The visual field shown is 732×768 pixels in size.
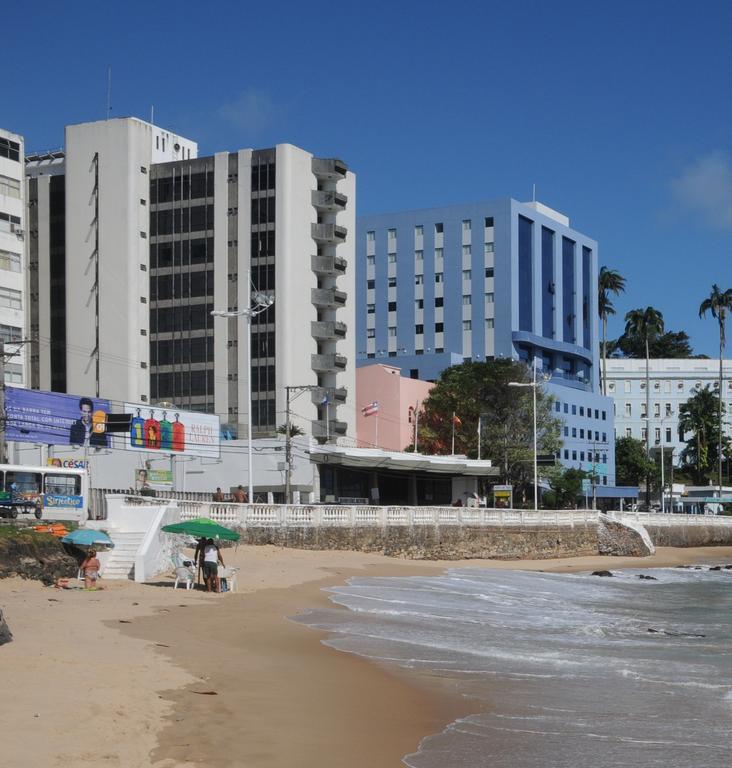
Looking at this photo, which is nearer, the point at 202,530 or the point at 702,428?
the point at 202,530

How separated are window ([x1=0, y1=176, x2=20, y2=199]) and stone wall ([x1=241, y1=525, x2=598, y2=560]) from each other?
33980mm

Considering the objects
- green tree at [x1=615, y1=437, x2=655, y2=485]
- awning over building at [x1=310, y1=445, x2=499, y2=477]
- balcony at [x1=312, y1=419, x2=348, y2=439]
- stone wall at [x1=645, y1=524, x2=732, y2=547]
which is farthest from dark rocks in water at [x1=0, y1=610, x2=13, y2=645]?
green tree at [x1=615, y1=437, x2=655, y2=485]

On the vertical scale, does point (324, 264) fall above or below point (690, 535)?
above

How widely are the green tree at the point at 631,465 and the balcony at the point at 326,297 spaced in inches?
1988

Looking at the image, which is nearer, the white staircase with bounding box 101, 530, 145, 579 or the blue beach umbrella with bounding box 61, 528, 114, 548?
the blue beach umbrella with bounding box 61, 528, 114, 548

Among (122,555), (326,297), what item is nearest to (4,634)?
(122,555)

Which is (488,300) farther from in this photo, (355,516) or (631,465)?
(355,516)

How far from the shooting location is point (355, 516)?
48844mm

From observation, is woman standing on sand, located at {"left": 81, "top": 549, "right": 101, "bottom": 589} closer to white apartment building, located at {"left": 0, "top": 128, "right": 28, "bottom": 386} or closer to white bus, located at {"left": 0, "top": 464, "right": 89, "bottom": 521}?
white bus, located at {"left": 0, "top": 464, "right": 89, "bottom": 521}

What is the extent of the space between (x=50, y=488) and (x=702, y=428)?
119521mm

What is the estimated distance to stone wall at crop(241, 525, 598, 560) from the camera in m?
45.3

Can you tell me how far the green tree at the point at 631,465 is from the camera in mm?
130000

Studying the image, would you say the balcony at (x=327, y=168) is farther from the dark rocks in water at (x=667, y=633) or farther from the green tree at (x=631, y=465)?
the dark rocks in water at (x=667, y=633)

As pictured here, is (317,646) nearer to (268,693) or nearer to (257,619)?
(257,619)
